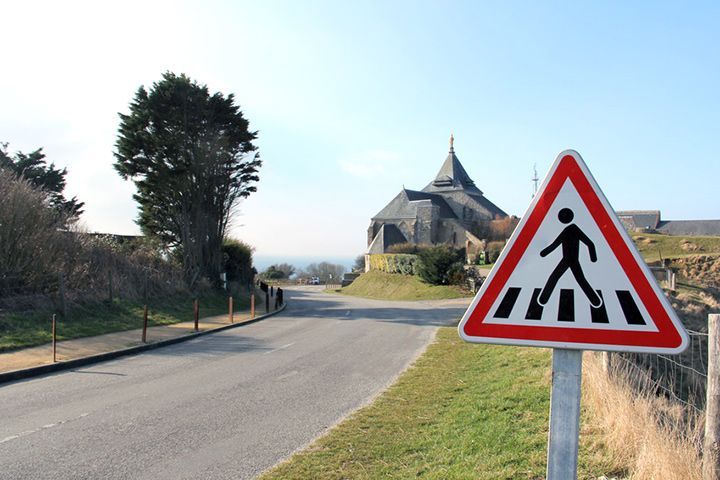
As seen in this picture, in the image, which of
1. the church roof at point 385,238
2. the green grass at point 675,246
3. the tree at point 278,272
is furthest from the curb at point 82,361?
the tree at point 278,272

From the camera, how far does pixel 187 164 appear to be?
24844mm

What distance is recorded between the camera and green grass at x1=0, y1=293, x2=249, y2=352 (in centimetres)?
1290

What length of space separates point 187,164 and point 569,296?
2454 centimetres

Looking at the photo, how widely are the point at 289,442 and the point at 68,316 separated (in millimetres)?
12321

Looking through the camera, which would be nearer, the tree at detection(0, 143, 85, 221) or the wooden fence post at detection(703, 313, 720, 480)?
the wooden fence post at detection(703, 313, 720, 480)

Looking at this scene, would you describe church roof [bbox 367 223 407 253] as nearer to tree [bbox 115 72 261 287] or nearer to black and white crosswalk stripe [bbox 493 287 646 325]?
tree [bbox 115 72 261 287]

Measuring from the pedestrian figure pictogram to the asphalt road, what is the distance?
12.5 ft

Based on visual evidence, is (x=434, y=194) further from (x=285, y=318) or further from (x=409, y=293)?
(x=285, y=318)

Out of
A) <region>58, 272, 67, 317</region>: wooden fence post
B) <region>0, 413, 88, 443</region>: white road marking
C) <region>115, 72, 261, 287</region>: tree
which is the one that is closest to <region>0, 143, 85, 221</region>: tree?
<region>115, 72, 261, 287</region>: tree

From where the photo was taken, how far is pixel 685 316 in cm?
1922

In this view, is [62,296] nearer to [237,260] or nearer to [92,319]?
[92,319]

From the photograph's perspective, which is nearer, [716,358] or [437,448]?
[716,358]

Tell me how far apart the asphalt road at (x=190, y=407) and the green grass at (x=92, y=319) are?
111 inches

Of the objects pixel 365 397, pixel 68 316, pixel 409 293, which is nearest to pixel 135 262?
pixel 68 316
